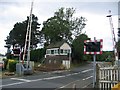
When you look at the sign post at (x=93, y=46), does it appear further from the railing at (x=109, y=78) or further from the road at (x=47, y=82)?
the road at (x=47, y=82)

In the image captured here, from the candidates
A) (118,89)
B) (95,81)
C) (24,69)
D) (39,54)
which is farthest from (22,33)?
(118,89)

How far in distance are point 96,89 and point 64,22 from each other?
5095 centimetres

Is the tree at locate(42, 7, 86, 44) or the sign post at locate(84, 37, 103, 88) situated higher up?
the tree at locate(42, 7, 86, 44)

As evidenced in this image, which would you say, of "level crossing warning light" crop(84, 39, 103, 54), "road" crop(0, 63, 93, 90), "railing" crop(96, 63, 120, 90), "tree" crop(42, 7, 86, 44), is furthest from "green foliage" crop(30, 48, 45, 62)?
"level crossing warning light" crop(84, 39, 103, 54)

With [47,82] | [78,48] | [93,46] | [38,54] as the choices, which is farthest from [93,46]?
[38,54]

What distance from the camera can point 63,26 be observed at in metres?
62.3

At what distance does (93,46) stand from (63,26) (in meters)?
49.3

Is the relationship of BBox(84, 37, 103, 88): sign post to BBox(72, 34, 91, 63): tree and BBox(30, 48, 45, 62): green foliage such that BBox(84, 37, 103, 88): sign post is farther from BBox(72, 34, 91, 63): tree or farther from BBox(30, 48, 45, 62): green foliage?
BBox(30, 48, 45, 62): green foliage

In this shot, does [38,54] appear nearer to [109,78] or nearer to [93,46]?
[93,46]

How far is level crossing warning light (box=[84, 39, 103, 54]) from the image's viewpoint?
13.0 meters

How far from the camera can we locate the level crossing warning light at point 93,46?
13.0 metres

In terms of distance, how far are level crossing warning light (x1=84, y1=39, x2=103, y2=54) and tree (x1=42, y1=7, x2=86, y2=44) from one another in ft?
161

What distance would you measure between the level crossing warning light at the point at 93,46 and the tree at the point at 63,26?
48.9 meters

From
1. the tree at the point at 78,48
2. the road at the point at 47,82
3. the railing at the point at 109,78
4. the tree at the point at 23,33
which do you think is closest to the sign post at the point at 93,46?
the railing at the point at 109,78
